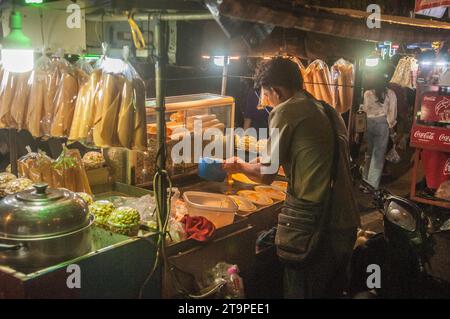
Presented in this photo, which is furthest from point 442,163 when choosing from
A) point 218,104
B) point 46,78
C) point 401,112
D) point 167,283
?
point 46,78

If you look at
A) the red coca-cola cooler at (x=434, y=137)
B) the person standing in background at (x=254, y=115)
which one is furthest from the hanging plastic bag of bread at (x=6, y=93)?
the red coca-cola cooler at (x=434, y=137)

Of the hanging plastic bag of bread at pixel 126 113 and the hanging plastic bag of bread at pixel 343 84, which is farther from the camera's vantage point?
the hanging plastic bag of bread at pixel 343 84

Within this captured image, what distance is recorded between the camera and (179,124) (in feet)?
17.4

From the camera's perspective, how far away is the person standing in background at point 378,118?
30.7 ft

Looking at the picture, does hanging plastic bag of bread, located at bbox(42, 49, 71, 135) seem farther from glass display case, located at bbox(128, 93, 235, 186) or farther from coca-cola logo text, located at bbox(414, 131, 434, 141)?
coca-cola logo text, located at bbox(414, 131, 434, 141)

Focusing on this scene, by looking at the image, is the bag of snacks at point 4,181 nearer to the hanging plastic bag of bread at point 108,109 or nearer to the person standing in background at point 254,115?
the hanging plastic bag of bread at point 108,109

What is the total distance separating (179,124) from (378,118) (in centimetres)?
543

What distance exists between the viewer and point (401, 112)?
Answer: 34.5ft

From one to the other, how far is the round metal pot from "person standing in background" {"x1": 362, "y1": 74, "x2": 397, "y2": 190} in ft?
24.8

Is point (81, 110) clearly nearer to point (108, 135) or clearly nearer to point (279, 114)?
point (108, 135)

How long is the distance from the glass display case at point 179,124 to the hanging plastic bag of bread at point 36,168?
0.87 metres

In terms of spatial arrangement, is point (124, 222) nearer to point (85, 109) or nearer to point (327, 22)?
point (85, 109)

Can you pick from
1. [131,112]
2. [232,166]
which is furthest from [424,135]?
[131,112]
